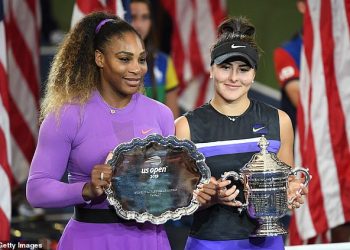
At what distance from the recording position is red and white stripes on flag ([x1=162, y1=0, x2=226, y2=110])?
7770 millimetres

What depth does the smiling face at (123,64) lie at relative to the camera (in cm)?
338

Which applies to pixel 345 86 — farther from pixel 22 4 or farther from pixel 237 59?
pixel 22 4

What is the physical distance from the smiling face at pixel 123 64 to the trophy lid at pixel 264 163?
486mm

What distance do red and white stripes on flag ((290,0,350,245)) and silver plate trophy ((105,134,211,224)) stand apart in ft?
7.02

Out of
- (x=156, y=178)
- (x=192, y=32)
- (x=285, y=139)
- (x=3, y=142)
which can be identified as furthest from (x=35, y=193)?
(x=192, y=32)

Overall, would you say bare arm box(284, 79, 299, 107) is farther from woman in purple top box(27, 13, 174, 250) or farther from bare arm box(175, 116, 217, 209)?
woman in purple top box(27, 13, 174, 250)

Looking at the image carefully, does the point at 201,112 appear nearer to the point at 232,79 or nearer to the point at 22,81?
the point at 232,79

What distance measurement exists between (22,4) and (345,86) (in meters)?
2.53

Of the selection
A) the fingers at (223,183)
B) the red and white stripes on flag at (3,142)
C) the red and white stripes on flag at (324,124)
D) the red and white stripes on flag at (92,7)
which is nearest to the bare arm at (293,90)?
the red and white stripes on flag at (324,124)

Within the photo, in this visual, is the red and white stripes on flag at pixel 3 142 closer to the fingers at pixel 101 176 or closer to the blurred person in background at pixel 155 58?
the blurred person in background at pixel 155 58

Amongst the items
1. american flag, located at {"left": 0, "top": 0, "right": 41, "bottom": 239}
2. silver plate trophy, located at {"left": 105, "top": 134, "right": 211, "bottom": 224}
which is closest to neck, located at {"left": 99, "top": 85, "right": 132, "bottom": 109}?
silver plate trophy, located at {"left": 105, "top": 134, "right": 211, "bottom": 224}

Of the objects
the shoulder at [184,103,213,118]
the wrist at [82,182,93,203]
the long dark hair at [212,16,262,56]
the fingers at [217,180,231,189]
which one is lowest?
the wrist at [82,182,93,203]

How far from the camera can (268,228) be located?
11.4 feet

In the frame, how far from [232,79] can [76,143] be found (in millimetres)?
649
